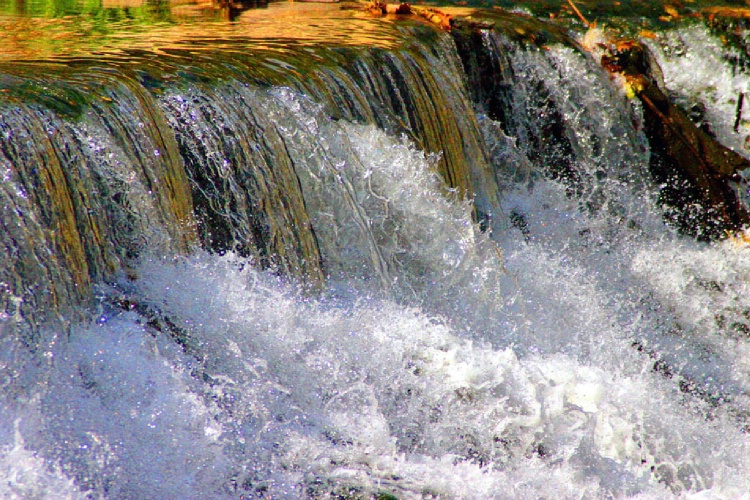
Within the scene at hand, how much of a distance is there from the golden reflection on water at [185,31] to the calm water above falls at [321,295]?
0.05m

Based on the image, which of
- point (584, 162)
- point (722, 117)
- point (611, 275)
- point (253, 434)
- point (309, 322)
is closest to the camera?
point (253, 434)

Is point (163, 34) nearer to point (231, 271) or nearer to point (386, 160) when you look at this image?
point (386, 160)

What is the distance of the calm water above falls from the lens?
9.93 ft

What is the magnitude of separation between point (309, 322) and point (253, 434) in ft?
2.51

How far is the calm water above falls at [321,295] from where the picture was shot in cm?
303

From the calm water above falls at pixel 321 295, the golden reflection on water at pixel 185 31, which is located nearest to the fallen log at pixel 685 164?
the calm water above falls at pixel 321 295

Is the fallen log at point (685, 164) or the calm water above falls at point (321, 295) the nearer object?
the calm water above falls at point (321, 295)

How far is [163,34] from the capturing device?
552 cm

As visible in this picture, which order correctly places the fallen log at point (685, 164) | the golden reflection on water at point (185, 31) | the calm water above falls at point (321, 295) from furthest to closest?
the fallen log at point (685, 164)
the golden reflection on water at point (185, 31)
the calm water above falls at point (321, 295)

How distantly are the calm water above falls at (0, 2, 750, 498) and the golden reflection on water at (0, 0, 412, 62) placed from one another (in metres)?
0.05

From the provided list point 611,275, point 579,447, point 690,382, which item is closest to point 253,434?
point 579,447

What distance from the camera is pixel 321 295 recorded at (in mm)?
4078

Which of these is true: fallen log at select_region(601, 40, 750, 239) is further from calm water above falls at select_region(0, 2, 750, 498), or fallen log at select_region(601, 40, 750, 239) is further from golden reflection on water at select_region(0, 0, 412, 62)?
golden reflection on water at select_region(0, 0, 412, 62)

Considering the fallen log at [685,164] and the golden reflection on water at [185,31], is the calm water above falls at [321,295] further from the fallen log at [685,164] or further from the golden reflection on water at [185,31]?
the fallen log at [685,164]
